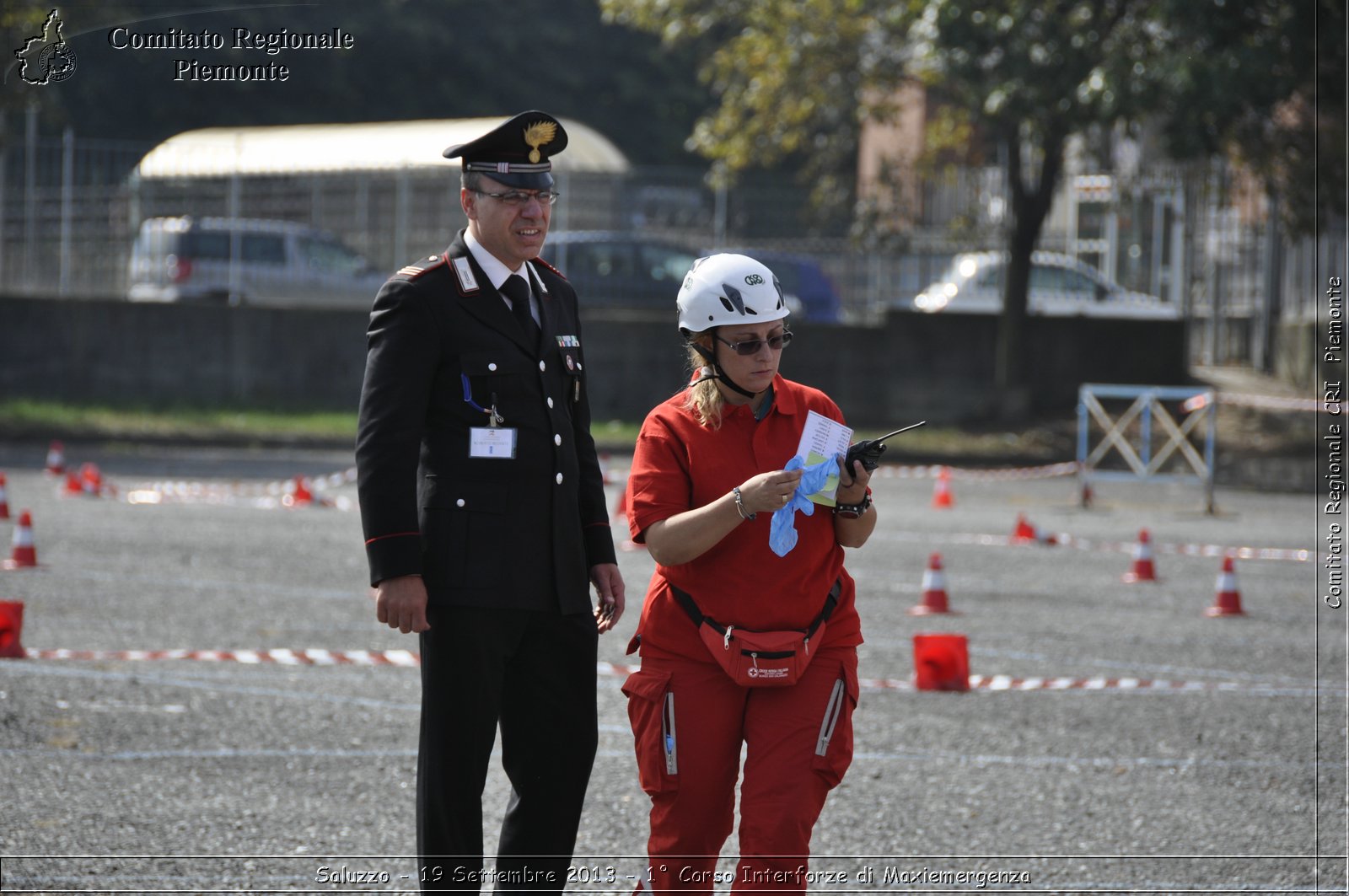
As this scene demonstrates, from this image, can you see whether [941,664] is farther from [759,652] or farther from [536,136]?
[536,136]

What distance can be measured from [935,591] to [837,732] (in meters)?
6.02

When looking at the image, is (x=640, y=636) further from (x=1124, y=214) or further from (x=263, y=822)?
(x=1124, y=214)

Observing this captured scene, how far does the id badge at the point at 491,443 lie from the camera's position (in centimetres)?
421

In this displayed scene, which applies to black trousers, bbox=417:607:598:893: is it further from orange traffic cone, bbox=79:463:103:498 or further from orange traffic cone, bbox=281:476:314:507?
orange traffic cone, bbox=79:463:103:498

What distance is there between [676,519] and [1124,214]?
19228 millimetres

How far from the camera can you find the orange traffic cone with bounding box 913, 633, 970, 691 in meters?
7.98

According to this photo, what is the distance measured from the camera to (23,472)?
17000mm

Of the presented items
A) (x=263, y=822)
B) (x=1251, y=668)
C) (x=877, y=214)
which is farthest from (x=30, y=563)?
(x=877, y=214)

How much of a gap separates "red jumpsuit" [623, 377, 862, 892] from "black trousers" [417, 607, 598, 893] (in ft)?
0.57

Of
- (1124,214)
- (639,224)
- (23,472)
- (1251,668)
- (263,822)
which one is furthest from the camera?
(639,224)

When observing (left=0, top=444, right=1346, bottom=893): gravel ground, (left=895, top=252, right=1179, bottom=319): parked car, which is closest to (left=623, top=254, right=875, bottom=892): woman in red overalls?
(left=0, top=444, right=1346, bottom=893): gravel ground

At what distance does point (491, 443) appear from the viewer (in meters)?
4.22

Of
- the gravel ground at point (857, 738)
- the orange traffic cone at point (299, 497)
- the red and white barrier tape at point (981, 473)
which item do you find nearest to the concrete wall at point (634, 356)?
the red and white barrier tape at point (981, 473)

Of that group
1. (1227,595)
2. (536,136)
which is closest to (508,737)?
(536,136)
